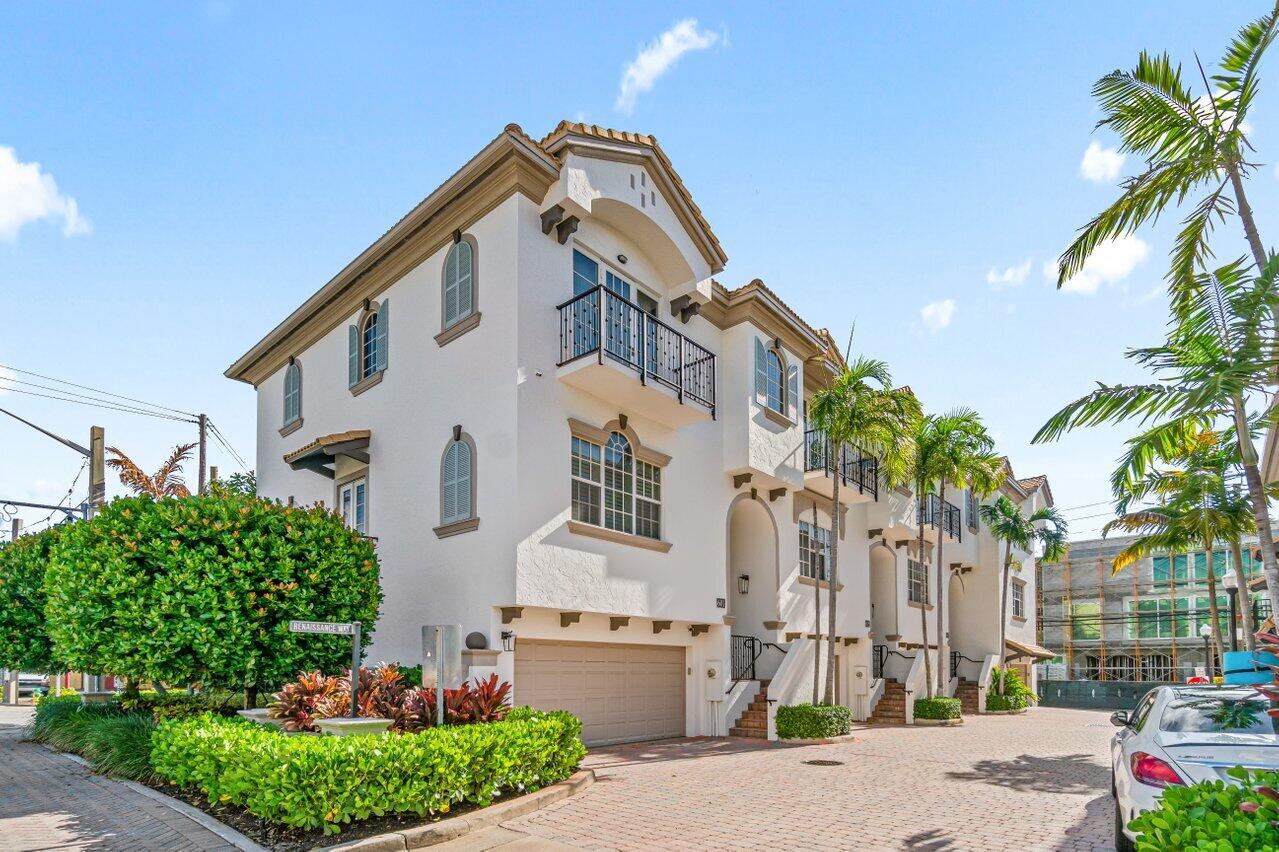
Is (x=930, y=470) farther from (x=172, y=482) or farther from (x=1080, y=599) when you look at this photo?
(x=1080, y=599)

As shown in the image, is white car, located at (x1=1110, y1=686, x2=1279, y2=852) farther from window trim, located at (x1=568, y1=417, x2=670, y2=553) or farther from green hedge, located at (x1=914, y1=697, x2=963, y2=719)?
green hedge, located at (x1=914, y1=697, x2=963, y2=719)

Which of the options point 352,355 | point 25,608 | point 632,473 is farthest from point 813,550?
point 25,608

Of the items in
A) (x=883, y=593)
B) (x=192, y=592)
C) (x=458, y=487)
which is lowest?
(x=883, y=593)

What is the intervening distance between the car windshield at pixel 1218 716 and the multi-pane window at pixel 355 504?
13509 mm

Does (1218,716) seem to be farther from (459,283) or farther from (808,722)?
(459,283)

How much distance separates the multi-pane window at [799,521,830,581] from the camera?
21.7m

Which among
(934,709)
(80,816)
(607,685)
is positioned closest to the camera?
(80,816)

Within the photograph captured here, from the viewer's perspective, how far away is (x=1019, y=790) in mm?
12359

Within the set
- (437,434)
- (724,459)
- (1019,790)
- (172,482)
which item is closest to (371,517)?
(437,434)

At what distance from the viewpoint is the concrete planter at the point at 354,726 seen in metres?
9.70

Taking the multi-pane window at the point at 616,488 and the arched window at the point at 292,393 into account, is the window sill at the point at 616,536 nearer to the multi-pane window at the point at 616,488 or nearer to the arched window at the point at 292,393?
the multi-pane window at the point at 616,488

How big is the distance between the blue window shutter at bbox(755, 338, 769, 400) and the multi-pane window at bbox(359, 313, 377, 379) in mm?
7970

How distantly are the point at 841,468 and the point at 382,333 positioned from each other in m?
11.7

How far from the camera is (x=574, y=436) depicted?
1484 centimetres
